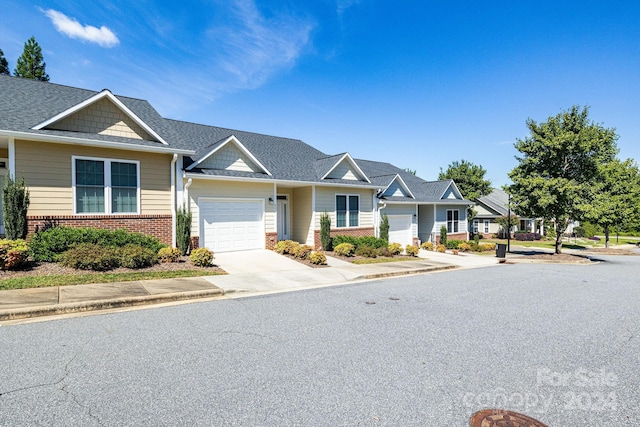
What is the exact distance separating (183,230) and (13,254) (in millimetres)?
5195

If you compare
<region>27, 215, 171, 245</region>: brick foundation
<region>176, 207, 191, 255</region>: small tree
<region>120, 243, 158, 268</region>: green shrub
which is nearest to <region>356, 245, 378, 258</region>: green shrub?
<region>176, 207, 191, 255</region>: small tree

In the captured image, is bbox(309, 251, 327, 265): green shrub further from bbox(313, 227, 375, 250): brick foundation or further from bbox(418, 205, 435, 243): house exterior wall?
bbox(418, 205, 435, 243): house exterior wall

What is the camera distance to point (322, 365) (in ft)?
14.9

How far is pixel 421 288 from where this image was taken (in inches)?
402

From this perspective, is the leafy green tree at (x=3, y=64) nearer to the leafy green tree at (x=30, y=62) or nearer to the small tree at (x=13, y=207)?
the leafy green tree at (x=30, y=62)

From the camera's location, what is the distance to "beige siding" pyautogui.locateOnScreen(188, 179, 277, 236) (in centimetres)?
1467

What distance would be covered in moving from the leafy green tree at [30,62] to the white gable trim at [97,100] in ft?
73.3

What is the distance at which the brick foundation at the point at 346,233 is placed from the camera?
60.7 feet

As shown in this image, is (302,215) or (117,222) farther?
(302,215)

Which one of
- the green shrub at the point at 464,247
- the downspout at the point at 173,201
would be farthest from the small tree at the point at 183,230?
the green shrub at the point at 464,247

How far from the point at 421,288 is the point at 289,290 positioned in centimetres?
390

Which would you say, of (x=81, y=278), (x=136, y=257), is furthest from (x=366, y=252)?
(x=81, y=278)

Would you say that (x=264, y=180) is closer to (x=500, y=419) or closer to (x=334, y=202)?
(x=334, y=202)

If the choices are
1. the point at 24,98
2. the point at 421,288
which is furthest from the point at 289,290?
the point at 24,98
